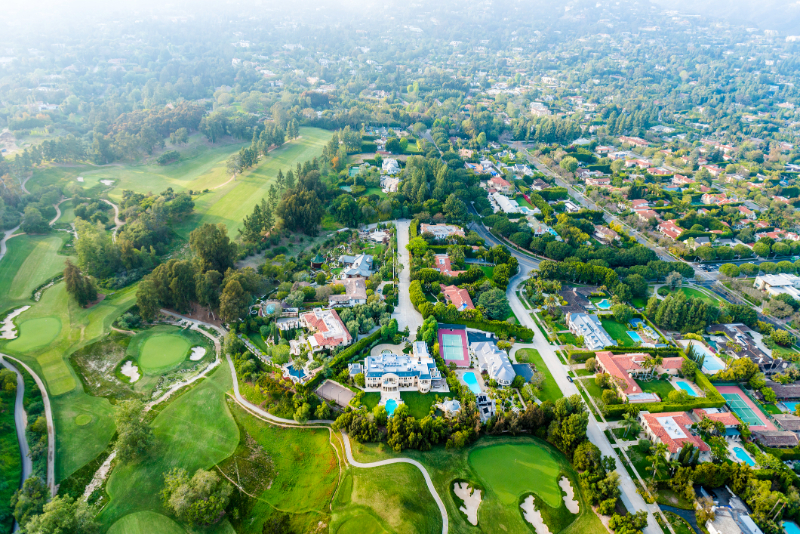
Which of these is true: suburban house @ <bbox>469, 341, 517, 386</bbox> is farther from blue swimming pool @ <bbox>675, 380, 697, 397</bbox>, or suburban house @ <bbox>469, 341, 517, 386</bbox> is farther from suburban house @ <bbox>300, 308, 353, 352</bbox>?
blue swimming pool @ <bbox>675, 380, 697, 397</bbox>

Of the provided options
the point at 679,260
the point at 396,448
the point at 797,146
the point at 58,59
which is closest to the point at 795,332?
the point at 679,260

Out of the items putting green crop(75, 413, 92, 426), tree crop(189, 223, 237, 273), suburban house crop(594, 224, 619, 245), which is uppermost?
tree crop(189, 223, 237, 273)

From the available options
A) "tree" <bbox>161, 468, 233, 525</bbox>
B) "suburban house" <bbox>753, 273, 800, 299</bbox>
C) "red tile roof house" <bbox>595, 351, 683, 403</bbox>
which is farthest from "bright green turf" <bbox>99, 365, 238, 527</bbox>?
"suburban house" <bbox>753, 273, 800, 299</bbox>

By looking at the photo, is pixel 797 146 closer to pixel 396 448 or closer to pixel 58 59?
pixel 396 448

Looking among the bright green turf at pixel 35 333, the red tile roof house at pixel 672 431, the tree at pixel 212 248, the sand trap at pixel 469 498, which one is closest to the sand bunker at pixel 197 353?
the tree at pixel 212 248

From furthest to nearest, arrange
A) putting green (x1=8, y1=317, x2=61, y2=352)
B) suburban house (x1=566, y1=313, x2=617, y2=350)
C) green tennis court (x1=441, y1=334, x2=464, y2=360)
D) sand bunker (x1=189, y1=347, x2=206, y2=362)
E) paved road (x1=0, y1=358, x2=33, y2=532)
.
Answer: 1. suburban house (x1=566, y1=313, x2=617, y2=350)
2. green tennis court (x1=441, y1=334, x2=464, y2=360)
3. sand bunker (x1=189, y1=347, x2=206, y2=362)
4. putting green (x1=8, y1=317, x2=61, y2=352)
5. paved road (x1=0, y1=358, x2=33, y2=532)

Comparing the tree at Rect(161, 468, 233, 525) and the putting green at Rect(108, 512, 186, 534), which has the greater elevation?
the tree at Rect(161, 468, 233, 525)

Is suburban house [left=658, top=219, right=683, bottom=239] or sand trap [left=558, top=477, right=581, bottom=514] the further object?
suburban house [left=658, top=219, right=683, bottom=239]
